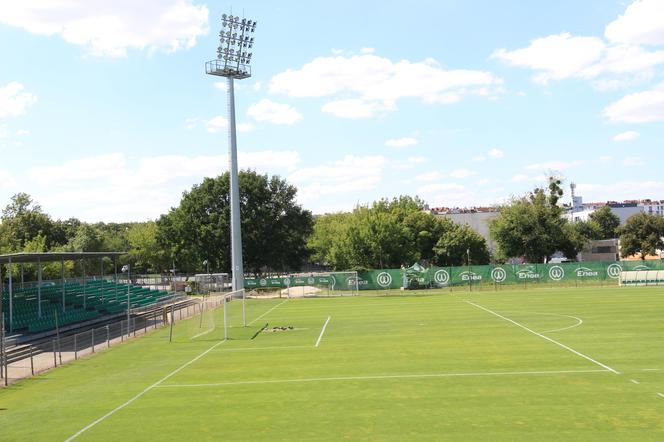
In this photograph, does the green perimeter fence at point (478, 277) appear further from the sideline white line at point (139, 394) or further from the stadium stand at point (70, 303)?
the sideline white line at point (139, 394)

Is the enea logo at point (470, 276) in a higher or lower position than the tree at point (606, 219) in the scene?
lower

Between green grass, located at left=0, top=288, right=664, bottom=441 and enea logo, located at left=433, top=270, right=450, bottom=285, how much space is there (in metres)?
31.6

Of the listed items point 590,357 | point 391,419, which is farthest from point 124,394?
point 590,357

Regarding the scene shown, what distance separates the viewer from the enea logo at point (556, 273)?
65000 mm

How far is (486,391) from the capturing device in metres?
16.9

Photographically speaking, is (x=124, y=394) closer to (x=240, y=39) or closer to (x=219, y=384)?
(x=219, y=384)

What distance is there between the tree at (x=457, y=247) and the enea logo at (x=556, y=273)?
31.8 meters

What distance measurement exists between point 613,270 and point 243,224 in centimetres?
4735

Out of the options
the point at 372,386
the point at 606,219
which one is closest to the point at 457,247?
the point at 372,386

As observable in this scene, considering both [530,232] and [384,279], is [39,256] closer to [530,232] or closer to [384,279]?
[384,279]

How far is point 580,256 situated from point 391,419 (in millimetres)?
127867

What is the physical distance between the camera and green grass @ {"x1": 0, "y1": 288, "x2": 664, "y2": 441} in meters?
13.7

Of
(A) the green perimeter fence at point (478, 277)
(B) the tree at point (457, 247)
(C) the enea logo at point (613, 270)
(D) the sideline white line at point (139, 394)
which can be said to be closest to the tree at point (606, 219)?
(B) the tree at point (457, 247)

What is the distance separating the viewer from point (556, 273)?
214ft
